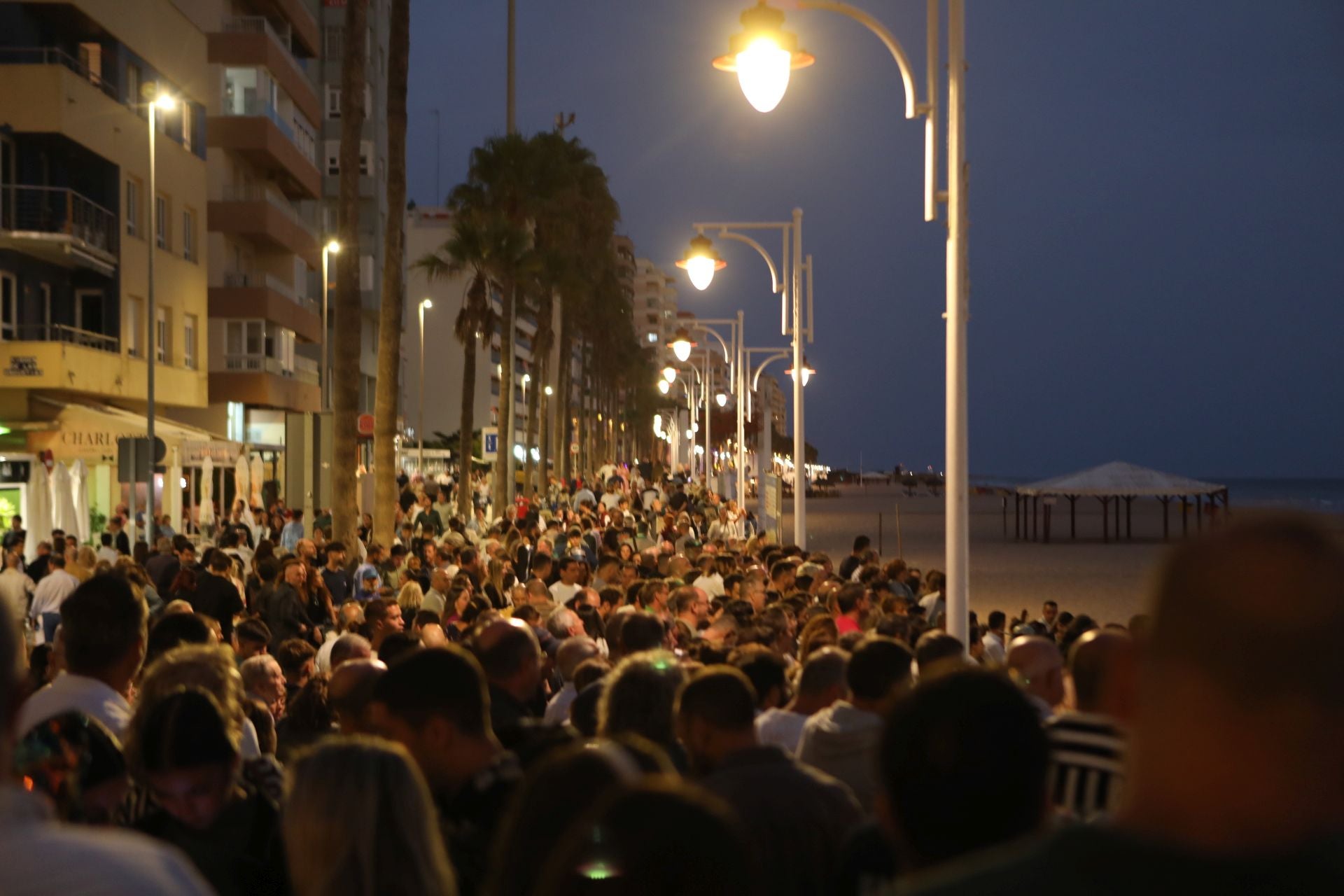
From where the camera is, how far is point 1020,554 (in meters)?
51.4

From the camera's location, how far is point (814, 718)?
6137 mm

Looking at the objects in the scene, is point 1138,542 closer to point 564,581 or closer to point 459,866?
point 564,581

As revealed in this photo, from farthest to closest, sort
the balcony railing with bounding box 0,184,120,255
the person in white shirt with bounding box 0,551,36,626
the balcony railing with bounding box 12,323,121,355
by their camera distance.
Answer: the balcony railing with bounding box 12,323,121,355, the balcony railing with bounding box 0,184,120,255, the person in white shirt with bounding box 0,551,36,626

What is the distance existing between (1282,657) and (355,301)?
22.9 metres

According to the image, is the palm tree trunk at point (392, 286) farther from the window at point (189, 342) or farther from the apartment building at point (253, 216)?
the apartment building at point (253, 216)

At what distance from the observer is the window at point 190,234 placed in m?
44.9

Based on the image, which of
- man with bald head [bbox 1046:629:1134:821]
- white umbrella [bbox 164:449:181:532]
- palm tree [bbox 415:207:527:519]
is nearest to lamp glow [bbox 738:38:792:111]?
man with bald head [bbox 1046:629:1134:821]

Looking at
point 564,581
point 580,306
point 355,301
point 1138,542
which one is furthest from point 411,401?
point 564,581

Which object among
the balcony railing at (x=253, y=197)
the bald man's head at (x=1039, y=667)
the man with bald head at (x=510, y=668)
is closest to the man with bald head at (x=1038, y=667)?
the bald man's head at (x=1039, y=667)

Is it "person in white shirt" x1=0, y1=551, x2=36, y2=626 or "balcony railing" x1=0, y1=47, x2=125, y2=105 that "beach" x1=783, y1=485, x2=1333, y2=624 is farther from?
"balcony railing" x1=0, y1=47, x2=125, y2=105

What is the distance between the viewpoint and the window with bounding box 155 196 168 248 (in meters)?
42.0

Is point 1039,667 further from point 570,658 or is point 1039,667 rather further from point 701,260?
point 701,260

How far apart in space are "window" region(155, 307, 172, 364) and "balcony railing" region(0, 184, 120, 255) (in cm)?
656

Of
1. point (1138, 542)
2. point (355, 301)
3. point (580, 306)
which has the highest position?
point (580, 306)
